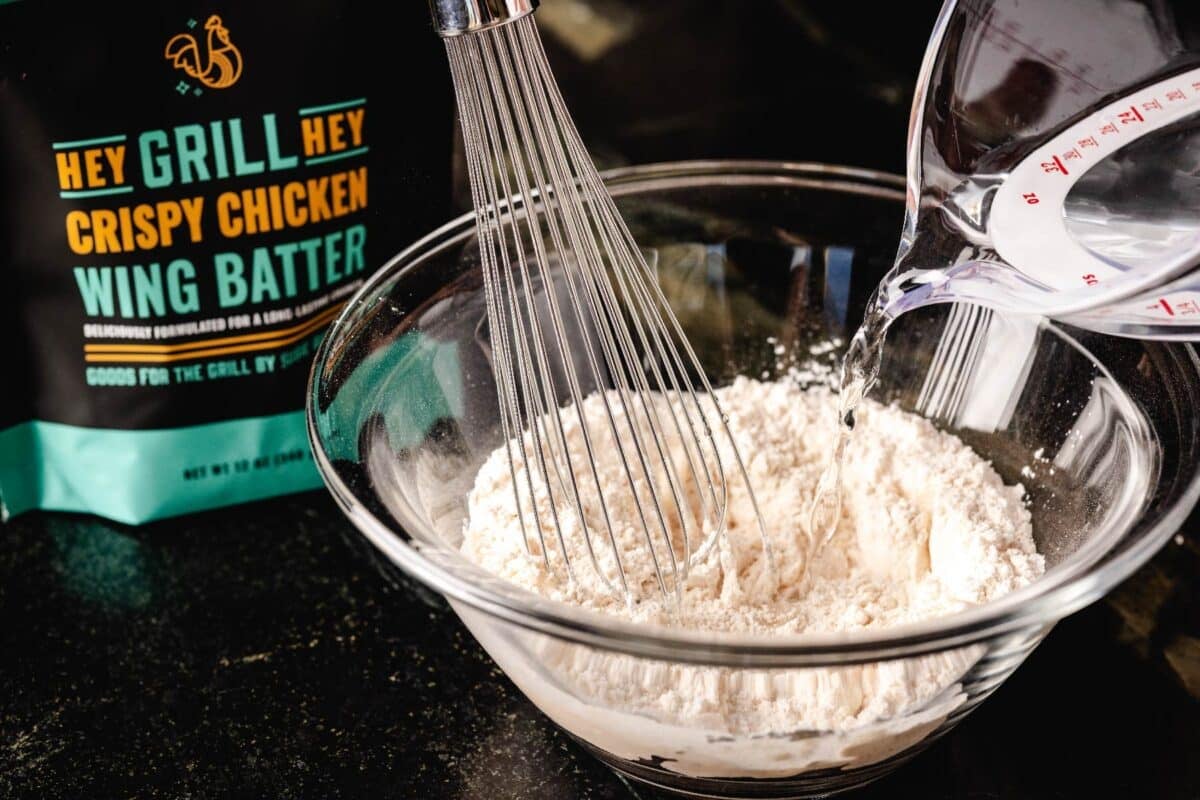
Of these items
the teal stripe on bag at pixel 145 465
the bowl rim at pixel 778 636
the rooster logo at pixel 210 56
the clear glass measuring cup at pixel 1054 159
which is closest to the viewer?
the bowl rim at pixel 778 636

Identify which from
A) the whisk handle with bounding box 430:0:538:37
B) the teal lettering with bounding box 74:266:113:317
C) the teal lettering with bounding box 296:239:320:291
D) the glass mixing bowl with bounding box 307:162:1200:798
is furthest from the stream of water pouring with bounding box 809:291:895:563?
the teal lettering with bounding box 74:266:113:317

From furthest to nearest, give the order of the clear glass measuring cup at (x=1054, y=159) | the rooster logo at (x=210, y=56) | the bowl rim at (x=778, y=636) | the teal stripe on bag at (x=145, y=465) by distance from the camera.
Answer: the teal stripe on bag at (x=145, y=465) → the rooster logo at (x=210, y=56) → the clear glass measuring cup at (x=1054, y=159) → the bowl rim at (x=778, y=636)

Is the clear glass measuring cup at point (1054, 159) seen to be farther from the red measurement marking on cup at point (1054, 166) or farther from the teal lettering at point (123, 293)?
the teal lettering at point (123, 293)

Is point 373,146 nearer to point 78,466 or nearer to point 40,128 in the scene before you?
point 40,128

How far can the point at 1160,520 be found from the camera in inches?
19.1

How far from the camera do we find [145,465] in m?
0.74

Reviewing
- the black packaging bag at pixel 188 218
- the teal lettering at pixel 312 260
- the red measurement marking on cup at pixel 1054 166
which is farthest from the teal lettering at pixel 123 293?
the red measurement marking on cup at pixel 1054 166

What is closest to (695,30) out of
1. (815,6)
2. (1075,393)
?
(815,6)

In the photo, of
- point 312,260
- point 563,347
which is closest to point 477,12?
point 563,347

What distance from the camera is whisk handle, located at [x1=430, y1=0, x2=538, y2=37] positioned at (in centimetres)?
50

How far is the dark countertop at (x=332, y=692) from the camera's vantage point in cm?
60

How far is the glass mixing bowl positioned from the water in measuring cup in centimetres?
10

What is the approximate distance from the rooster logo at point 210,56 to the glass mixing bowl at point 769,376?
0.48 feet

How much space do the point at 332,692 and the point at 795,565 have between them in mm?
274
